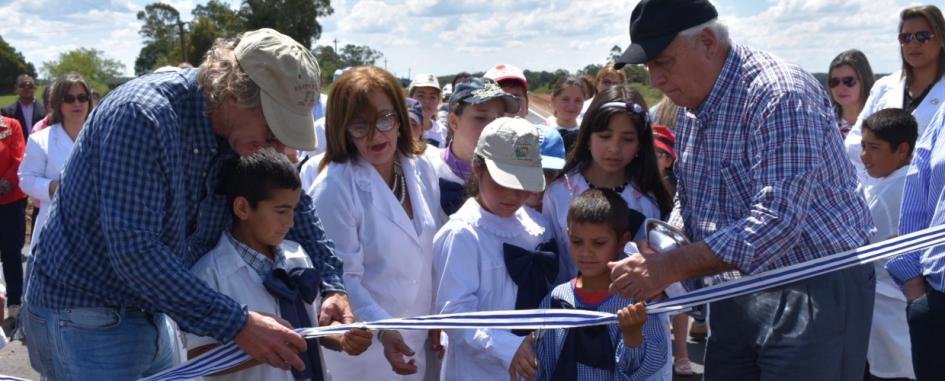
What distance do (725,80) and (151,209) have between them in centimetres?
195

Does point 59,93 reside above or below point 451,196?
above

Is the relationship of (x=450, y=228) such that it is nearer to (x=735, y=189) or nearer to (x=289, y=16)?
(x=735, y=189)

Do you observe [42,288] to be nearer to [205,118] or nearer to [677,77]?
[205,118]

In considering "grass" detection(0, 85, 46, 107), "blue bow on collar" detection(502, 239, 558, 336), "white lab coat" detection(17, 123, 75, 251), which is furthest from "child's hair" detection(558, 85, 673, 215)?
"grass" detection(0, 85, 46, 107)

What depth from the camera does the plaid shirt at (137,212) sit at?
2639 millimetres

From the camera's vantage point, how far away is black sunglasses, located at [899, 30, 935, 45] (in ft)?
20.1

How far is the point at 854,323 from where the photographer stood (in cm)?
312

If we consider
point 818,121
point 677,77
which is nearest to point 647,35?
point 677,77

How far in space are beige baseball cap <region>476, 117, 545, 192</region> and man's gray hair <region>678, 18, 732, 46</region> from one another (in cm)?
116

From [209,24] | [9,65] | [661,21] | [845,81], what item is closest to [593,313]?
[661,21]

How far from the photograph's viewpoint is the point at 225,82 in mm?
2822

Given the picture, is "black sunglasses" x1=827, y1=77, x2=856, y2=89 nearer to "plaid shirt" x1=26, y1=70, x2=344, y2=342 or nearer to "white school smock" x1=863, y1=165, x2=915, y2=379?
"white school smock" x1=863, y1=165, x2=915, y2=379

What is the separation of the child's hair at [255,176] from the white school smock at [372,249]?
1.89 feet

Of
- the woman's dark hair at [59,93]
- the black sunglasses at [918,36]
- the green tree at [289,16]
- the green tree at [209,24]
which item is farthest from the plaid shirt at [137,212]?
the green tree at [289,16]
